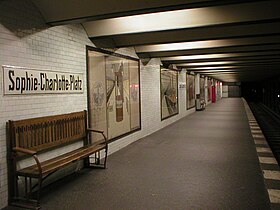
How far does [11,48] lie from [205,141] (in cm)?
507

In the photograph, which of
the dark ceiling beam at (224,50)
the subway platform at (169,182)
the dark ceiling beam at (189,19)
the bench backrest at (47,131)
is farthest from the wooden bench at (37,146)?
the dark ceiling beam at (224,50)

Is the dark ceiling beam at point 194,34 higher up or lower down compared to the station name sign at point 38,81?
higher up

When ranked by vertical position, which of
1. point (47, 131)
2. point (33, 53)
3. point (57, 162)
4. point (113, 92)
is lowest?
point (57, 162)

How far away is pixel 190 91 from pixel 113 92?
32.3 feet

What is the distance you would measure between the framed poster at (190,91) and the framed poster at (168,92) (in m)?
2.93

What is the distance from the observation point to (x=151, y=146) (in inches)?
239

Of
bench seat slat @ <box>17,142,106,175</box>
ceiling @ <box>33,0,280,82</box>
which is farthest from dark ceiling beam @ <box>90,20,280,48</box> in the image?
bench seat slat @ <box>17,142,106,175</box>

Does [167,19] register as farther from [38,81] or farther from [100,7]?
[38,81]

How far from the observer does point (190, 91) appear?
581 inches

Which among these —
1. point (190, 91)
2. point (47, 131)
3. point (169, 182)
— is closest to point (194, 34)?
point (169, 182)

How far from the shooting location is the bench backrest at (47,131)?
9.98 feet

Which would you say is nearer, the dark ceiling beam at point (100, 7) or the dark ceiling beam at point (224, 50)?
the dark ceiling beam at point (100, 7)

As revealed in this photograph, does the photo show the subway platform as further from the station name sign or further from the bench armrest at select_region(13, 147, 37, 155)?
the station name sign

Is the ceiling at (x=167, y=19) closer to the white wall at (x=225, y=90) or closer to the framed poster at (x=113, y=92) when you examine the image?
the framed poster at (x=113, y=92)
